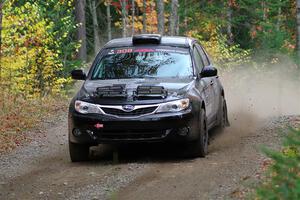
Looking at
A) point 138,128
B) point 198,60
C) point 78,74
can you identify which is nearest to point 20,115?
point 78,74

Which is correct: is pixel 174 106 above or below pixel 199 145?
above

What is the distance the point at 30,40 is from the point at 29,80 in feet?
5.01

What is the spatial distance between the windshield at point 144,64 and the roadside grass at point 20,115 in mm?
2493

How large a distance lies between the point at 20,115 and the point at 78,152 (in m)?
5.66

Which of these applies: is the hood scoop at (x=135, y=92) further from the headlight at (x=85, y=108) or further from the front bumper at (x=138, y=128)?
the front bumper at (x=138, y=128)

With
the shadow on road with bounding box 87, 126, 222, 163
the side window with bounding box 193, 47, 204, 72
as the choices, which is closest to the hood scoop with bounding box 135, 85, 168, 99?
the shadow on road with bounding box 87, 126, 222, 163

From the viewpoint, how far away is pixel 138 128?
32.6 feet

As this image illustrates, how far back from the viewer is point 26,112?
1666 centimetres

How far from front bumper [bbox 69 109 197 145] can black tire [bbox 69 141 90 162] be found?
1.14 ft

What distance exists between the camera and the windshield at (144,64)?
1119 cm

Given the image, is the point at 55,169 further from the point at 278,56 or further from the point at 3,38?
the point at 278,56

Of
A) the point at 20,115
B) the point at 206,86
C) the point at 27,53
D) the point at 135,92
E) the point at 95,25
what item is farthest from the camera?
the point at 95,25

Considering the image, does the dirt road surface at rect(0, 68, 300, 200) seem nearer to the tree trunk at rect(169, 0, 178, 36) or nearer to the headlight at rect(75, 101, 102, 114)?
the headlight at rect(75, 101, 102, 114)

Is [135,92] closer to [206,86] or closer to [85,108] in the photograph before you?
[85,108]
